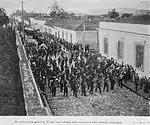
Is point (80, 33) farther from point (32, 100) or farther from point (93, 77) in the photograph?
point (32, 100)

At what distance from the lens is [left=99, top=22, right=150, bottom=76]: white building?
4.22m

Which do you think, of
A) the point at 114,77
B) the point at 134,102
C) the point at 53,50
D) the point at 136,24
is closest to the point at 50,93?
the point at 114,77

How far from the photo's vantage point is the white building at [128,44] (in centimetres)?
422

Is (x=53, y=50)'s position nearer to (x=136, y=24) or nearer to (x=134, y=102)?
(x=136, y=24)

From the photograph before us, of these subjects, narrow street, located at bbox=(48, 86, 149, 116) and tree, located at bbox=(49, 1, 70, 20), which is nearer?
narrow street, located at bbox=(48, 86, 149, 116)

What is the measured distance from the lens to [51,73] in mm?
4766

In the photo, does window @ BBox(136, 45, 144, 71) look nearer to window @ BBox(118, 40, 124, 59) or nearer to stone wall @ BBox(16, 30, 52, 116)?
window @ BBox(118, 40, 124, 59)

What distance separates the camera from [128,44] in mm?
4965

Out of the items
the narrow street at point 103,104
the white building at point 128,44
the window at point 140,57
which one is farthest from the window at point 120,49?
the narrow street at point 103,104

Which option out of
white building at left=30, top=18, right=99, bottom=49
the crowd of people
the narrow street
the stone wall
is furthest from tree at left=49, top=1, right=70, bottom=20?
the narrow street

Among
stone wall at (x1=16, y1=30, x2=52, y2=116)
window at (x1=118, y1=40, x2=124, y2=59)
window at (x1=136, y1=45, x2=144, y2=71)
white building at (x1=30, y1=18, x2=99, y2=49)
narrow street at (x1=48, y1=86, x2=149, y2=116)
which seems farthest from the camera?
white building at (x1=30, y1=18, x2=99, y2=49)

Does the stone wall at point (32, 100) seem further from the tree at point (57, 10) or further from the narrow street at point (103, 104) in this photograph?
the tree at point (57, 10)

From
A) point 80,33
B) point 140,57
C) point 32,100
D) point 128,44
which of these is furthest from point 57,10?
point 80,33

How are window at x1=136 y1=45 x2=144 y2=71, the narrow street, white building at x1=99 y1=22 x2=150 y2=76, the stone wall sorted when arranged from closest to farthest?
the stone wall
the narrow street
white building at x1=99 y1=22 x2=150 y2=76
window at x1=136 y1=45 x2=144 y2=71
